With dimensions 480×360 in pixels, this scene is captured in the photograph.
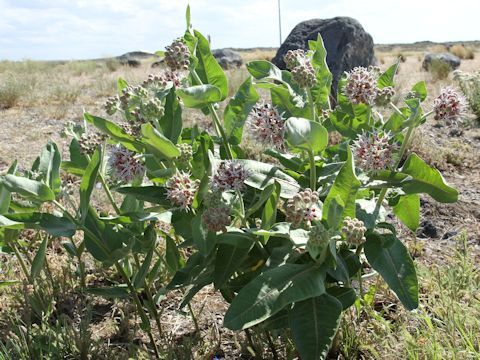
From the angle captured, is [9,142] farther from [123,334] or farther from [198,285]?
[198,285]

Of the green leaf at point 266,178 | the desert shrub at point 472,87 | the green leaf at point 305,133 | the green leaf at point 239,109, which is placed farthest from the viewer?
the desert shrub at point 472,87

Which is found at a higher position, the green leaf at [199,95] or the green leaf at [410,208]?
the green leaf at [199,95]

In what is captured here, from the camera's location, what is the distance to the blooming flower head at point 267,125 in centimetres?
173

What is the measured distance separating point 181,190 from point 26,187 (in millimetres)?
486

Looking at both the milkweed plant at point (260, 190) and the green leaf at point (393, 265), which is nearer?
the milkweed plant at point (260, 190)

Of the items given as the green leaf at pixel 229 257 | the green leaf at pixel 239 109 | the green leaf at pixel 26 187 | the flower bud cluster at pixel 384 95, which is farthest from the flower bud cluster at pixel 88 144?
the flower bud cluster at pixel 384 95

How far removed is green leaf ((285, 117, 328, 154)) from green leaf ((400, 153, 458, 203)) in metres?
0.33

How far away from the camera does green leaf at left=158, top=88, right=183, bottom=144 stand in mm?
1691

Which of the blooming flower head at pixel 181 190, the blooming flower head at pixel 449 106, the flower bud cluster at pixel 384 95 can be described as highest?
the flower bud cluster at pixel 384 95

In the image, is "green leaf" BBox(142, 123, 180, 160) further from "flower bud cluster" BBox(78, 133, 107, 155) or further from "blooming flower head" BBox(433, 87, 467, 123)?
"blooming flower head" BBox(433, 87, 467, 123)

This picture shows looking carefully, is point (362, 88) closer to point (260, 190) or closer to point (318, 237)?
point (260, 190)

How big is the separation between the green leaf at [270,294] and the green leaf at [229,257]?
0.15m

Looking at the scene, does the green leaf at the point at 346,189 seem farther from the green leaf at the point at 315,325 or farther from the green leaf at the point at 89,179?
the green leaf at the point at 89,179

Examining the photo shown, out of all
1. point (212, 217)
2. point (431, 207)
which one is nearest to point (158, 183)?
point (212, 217)
